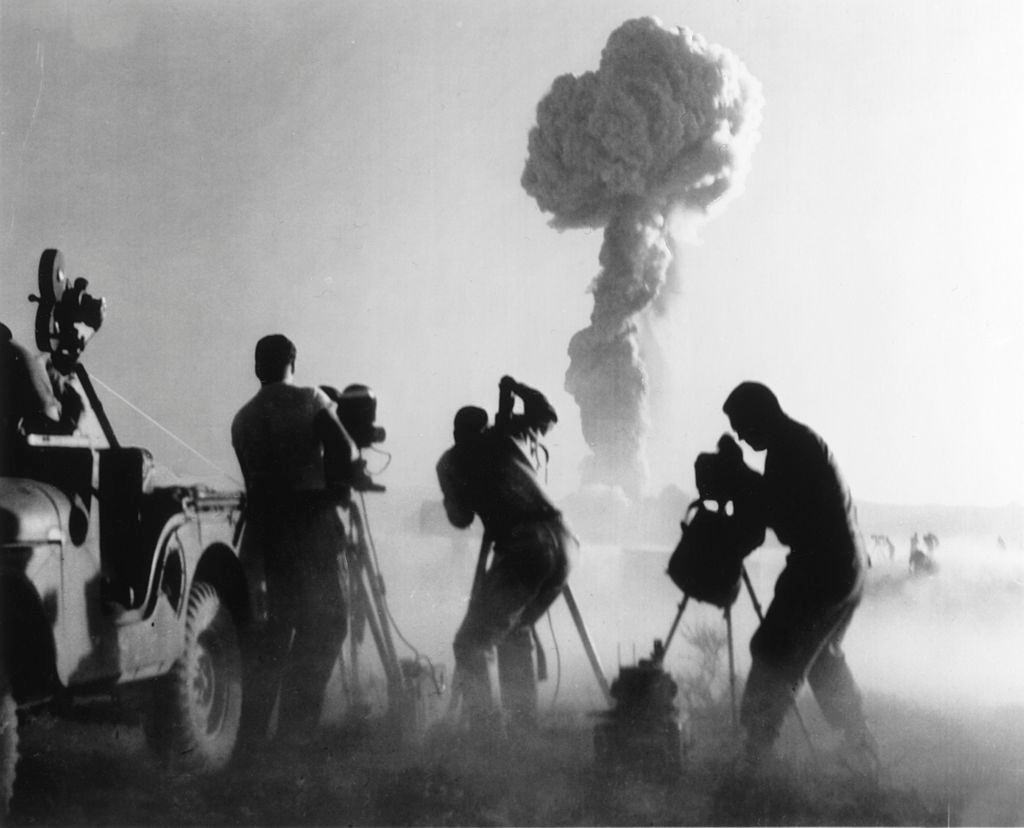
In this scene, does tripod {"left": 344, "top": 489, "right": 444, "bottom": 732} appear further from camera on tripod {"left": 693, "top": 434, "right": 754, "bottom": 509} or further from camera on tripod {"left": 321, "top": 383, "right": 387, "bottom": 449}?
camera on tripod {"left": 693, "top": 434, "right": 754, "bottom": 509}

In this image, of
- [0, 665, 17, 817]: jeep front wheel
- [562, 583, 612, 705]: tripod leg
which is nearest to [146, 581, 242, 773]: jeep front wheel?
[0, 665, 17, 817]: jeep front wheel

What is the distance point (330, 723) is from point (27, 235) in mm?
2998

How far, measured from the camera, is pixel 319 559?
5.38 metres

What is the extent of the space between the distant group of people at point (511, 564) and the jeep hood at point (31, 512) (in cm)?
136

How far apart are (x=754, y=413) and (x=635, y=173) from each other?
3.98 meters

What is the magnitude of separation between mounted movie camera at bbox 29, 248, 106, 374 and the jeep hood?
114cm

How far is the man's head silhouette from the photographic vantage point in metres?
5.40

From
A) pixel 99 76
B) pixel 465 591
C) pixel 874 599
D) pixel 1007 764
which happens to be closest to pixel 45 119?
pixel 99 76

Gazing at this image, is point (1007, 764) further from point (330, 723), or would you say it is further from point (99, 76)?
point (99, 76)

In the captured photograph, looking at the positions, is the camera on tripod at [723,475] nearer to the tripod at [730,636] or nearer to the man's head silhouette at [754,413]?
the man's head silhouette at [754,413]

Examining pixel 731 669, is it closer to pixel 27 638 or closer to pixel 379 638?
pixel 379 638

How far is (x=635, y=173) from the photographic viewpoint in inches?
351

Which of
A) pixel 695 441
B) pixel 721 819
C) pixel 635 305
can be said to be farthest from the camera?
pixel 635 305

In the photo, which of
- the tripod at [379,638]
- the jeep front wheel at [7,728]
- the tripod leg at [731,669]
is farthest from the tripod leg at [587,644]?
the jeep front wheel at [7,728]
